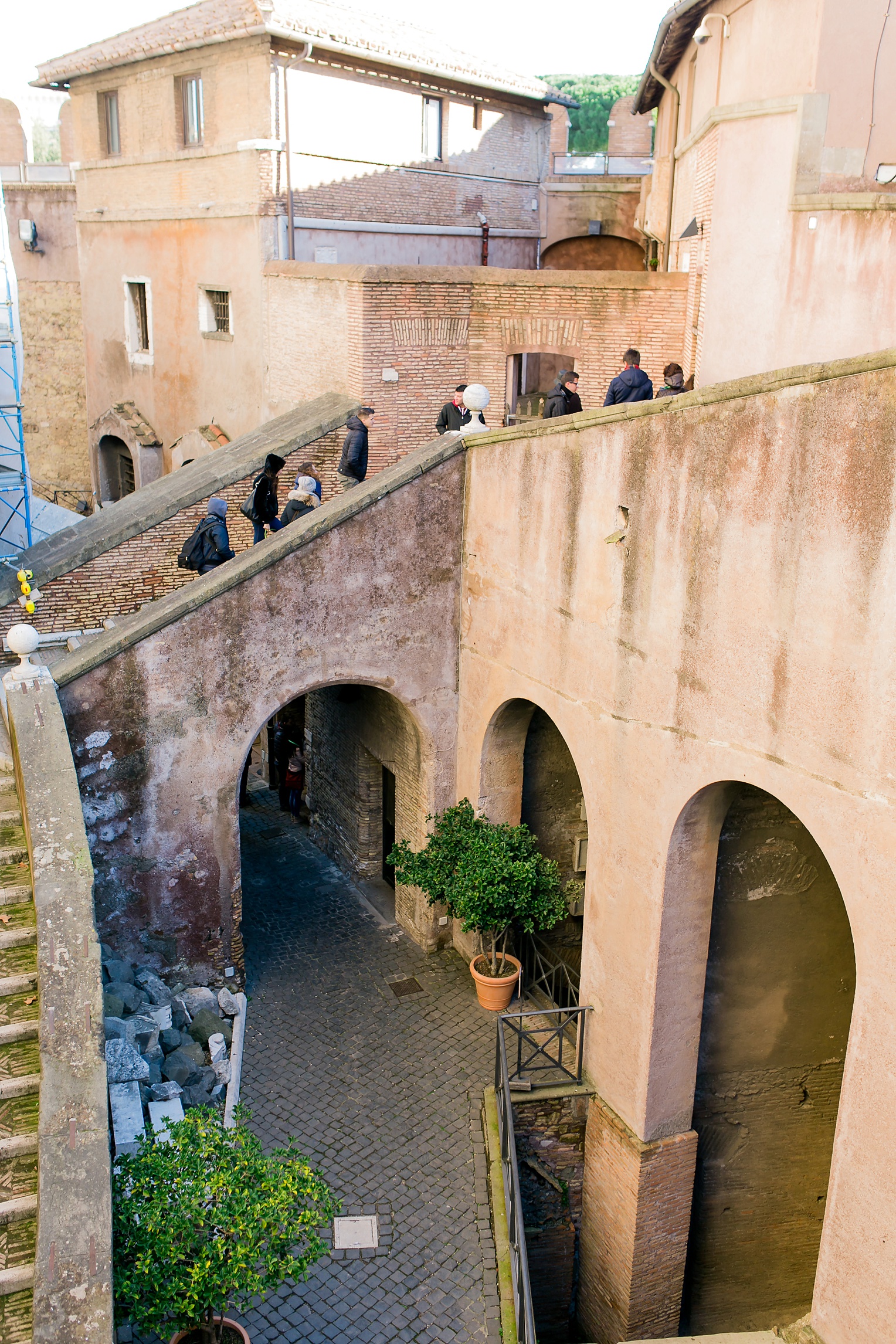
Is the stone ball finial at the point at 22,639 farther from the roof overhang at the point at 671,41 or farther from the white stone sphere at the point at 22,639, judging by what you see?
the roof overhang at the point at 671,41

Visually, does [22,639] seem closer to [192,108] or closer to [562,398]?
[562,398]

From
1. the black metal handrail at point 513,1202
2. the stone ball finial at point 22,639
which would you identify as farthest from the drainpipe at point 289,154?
the black metal handrail at point 513,1202

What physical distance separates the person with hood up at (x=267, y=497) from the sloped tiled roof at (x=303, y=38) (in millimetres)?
7542

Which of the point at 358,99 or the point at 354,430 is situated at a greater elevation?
the point at 358,99

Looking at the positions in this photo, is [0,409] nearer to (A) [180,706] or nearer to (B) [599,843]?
(A) [180,706]

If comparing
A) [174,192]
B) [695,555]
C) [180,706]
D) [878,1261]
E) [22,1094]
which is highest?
[174,192]

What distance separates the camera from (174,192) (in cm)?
1894

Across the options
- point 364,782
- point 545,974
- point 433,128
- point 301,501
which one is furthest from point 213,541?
point 433,128

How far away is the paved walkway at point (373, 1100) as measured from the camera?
27.1 ft

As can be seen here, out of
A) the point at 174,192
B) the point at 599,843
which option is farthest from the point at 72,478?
the point at 599,843

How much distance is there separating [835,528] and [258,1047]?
7.23m

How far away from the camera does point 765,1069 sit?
10.2 metres

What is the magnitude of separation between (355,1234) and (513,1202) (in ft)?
4.08

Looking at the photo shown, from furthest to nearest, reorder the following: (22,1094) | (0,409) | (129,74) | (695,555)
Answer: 1. (129,74)
2. (0,409)
3. (695,555)
4. (22,1094)
